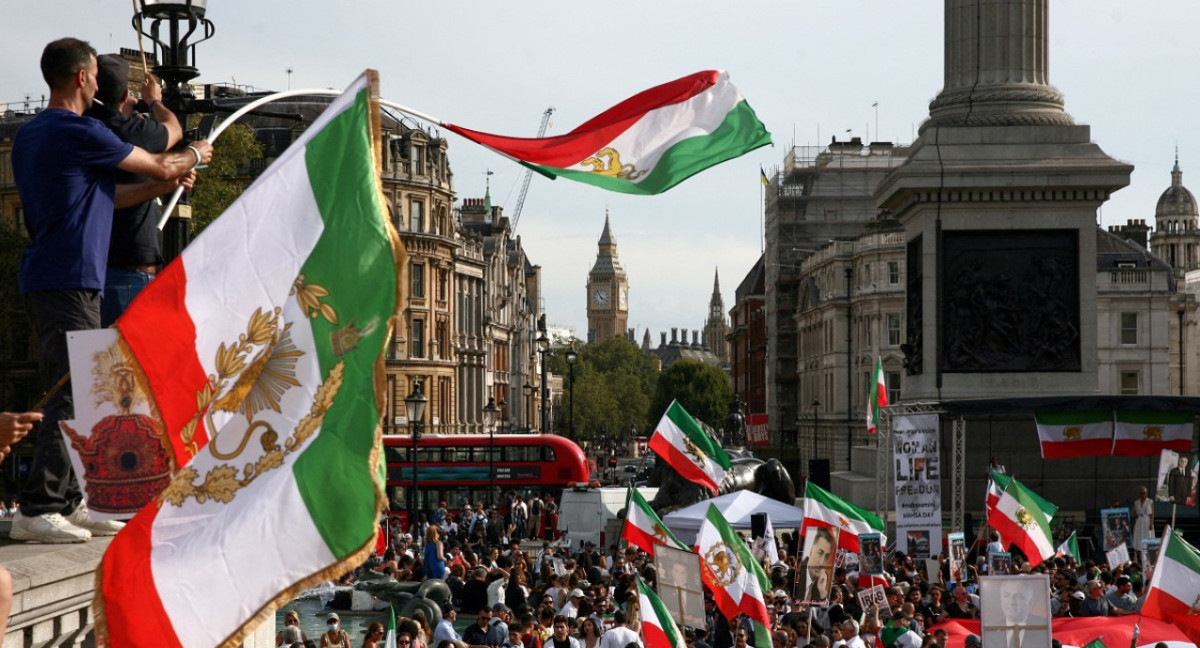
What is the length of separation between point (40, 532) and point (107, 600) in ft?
5.76

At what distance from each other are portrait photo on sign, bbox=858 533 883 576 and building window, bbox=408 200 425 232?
5822cm

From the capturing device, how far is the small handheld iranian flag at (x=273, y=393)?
15.3ft

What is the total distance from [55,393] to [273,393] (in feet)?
5.00

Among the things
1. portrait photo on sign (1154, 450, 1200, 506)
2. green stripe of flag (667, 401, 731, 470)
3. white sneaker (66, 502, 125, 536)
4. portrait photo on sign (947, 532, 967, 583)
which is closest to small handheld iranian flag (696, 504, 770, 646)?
portrait photo on sign (947, 532, 967, 583)

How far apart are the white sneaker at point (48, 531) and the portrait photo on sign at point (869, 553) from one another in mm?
14730

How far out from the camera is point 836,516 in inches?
778

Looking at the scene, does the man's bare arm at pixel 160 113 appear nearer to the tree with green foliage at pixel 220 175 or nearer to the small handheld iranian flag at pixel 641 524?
the small handheld iranian flag at pixel 641 524

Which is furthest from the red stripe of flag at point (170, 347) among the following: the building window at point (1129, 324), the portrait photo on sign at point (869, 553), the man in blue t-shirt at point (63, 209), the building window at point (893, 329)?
the building window at point (893, 329)

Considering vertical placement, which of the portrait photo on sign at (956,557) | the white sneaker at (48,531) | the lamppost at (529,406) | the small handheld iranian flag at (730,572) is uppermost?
the white sneaker at (48,531)

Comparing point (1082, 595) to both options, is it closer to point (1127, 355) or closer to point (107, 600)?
point (107, 600)

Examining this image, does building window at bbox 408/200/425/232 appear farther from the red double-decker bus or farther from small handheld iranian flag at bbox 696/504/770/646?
small handheld iranian flag at bbox 696/504/770/646

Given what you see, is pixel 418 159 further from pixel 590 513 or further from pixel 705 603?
pixel 705 603

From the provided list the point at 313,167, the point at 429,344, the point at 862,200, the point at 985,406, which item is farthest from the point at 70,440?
the point at 862,200

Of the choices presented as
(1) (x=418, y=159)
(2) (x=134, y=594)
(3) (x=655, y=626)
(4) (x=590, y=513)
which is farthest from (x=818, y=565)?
(1) (x=418, y=159)
